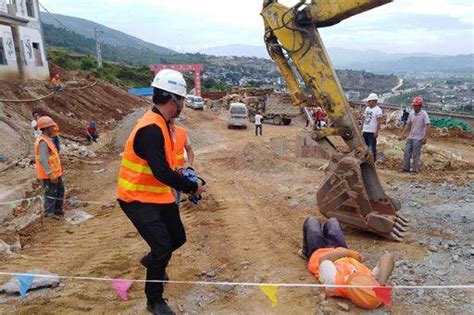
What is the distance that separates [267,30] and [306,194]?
10.5ft

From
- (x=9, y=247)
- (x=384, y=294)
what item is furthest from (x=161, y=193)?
(x=9, y=247)

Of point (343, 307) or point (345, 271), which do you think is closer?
point (343, 307)

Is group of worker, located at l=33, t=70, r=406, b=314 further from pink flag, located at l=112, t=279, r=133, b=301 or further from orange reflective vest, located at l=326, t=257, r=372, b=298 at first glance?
pink flag, located at l=112, t=279, r=133, b=301

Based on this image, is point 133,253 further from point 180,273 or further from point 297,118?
point 297,118

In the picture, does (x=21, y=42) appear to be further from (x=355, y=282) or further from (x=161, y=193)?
(x=355, y=282)

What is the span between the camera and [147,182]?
3.50 meters

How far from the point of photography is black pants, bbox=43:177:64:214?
22.7 feet

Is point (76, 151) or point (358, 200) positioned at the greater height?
point (358, 200)

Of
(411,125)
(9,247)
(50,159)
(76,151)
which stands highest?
(50,159)

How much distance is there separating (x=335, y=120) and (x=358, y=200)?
3.65 ft

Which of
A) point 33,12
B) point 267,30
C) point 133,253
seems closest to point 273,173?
point 267,30

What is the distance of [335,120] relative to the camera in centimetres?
555

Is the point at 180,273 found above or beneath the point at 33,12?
beneath

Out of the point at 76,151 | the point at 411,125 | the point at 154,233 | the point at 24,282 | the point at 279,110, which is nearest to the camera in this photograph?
the point at 154,233
